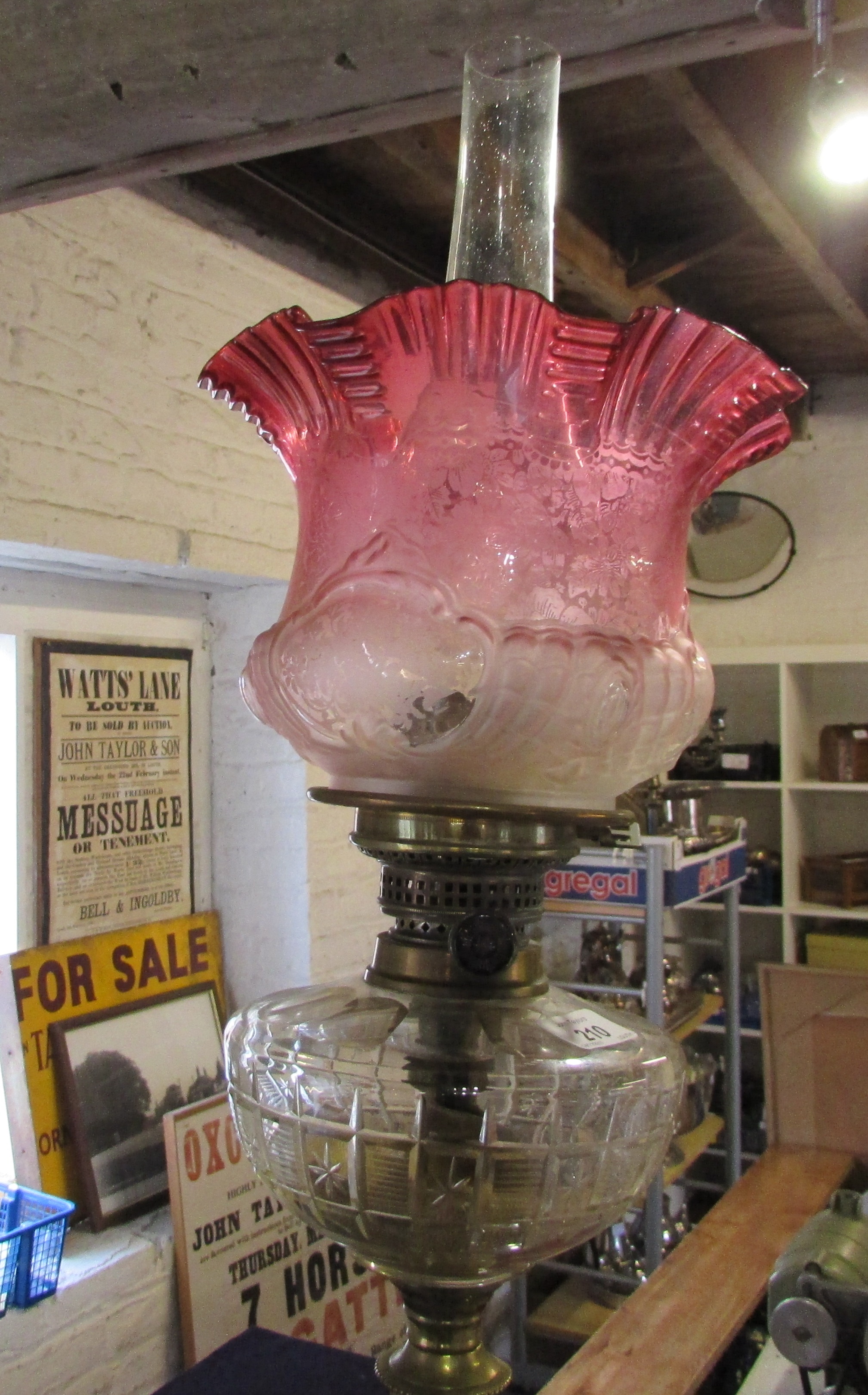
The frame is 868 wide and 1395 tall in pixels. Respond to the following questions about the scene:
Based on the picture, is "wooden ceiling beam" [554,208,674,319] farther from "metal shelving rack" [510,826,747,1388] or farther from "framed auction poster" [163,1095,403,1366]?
"framed auction poster" [163,1095,403,1366]

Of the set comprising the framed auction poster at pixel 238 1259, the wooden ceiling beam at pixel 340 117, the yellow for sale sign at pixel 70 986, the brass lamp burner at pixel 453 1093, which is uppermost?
the wooden ceiling beam at pixel 340 117

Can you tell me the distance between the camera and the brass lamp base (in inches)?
18.8

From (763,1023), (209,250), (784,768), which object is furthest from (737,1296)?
(784,768)

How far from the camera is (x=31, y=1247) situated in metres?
1.59

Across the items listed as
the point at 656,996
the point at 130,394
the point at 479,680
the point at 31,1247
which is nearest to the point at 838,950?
the point at 656,996

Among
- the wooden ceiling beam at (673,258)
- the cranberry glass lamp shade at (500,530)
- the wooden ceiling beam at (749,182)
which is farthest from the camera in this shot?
the wooden ceiling beam at (673,258)

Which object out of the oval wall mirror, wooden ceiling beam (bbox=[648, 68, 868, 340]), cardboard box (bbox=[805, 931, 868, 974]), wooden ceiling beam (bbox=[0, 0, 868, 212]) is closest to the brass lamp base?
wooden ceiling beam (bbox=[0, 0, 868, 212])

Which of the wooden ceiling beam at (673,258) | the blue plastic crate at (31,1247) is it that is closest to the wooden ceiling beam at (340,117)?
the blue plastic crate at (31,1247)

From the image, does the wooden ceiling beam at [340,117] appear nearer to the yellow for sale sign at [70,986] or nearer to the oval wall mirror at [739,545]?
the yellow for sale sign at [70,986]

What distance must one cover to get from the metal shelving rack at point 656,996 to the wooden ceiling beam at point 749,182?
1390mm

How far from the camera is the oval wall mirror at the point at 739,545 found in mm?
3969

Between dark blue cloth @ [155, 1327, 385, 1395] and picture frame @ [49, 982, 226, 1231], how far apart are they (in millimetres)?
798

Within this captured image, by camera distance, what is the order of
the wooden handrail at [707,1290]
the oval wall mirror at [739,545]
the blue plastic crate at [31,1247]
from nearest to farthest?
the wooden handrail at [707,1290]
the blue plastic crate at [31,1247]
the oval wall mirror at [739,545]

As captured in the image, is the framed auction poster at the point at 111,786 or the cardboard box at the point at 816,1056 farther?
the framed auction poster at the point at 111,786
